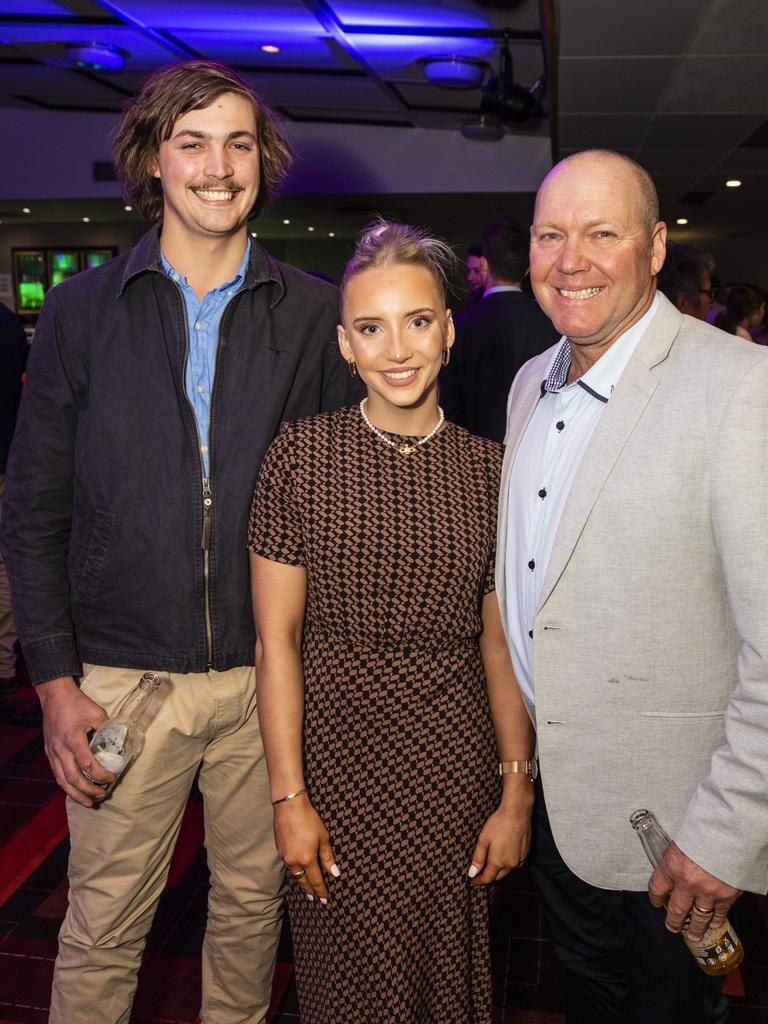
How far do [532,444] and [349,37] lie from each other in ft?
18.9

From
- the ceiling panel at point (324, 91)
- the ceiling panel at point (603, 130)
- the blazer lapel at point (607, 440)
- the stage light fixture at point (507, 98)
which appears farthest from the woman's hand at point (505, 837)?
the ceiling panel at point (324, 91)

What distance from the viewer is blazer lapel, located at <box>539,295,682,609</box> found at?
5.01 ft

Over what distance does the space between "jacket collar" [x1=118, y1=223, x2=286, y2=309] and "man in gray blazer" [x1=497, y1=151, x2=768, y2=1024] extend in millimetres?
502

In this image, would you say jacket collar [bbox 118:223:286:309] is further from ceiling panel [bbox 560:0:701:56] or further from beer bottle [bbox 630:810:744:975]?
ceiling panel [bbox 560:0:701:56]

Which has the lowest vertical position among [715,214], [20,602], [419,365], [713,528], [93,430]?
[20,602]

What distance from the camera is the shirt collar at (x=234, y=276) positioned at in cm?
182

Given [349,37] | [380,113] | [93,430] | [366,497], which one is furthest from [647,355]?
[380,113]

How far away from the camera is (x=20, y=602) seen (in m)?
1.84

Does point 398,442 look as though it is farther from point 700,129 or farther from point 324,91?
A: point 324,91

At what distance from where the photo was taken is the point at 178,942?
8.68 ft

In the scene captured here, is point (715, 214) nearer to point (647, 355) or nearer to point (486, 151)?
point (486, 151)

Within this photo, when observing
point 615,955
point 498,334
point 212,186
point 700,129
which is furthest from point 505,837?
point 700,129

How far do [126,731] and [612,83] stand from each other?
5339mm

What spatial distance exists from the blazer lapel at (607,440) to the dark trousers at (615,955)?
0.52 metres
